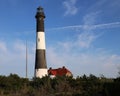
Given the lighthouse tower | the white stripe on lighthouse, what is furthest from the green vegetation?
the white stripe on lighthouse

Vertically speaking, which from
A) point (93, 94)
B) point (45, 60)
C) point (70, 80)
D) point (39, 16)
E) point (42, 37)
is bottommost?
point (93, 94)

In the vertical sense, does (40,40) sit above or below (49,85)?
above

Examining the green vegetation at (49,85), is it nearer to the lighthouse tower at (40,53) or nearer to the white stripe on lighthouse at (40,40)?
the lighthouse tower at (40,53)

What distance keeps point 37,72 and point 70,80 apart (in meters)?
11.9

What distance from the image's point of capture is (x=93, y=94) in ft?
49.2

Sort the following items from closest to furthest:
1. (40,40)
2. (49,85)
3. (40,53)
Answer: (49,85), (40,53), (40,40)

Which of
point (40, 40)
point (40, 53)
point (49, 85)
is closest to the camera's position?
point (49, 85)

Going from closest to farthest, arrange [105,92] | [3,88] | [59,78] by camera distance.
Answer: [105,92] < [3,88] < [59,78]

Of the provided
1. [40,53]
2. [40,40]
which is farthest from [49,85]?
[40,40]

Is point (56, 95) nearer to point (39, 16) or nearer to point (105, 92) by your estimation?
point (105, 92)

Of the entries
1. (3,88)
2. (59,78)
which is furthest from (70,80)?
(3,88)

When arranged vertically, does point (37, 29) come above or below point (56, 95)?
above

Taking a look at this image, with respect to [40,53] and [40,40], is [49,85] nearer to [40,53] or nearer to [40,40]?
[40,53]

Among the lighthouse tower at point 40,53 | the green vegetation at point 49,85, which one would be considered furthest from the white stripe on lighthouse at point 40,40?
the green vegetation at point 49,85
